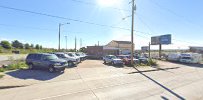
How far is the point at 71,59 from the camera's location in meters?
20.6

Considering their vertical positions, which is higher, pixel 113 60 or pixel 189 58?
pixel 113 60

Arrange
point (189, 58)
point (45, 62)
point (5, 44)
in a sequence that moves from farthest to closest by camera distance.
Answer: point (5, 44) → point (189, 58) → point (45, 62)

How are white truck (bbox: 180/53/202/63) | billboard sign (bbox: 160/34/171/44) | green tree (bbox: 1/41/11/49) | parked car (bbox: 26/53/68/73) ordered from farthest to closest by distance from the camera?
green tree (bbox: 1/41/11/49) → billboard sign (bbox: 160/34/171/44) → white truck (bbox: 180/53/202/63) → parked car (bbox: 26/53/68/73)

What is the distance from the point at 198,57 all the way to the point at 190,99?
34.0 m

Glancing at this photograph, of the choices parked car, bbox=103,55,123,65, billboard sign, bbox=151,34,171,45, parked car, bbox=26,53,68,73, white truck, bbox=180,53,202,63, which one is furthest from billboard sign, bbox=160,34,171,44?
parked car, bbox=26,53,68,73

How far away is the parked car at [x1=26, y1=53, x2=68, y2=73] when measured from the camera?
15125mm

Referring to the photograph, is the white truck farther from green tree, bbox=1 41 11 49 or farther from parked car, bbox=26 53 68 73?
green tree, bbox=1 41 11 49

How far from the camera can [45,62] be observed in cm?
1538

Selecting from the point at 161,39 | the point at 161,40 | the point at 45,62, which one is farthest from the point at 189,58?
the point at 45,62

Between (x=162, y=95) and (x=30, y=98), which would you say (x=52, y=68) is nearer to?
(x=30, y=98)

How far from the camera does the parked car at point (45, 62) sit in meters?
15.1

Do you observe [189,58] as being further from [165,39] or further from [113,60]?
[113,60]

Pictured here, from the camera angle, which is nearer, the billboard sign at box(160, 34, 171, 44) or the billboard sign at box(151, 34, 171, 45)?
the billboard sign at box(160, 34, 171, 44)

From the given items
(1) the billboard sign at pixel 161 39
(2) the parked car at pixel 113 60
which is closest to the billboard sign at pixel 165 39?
(1) the billboard sign at pixel 161 39
